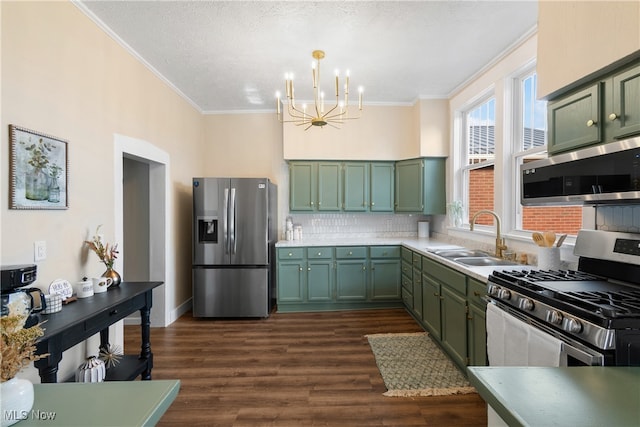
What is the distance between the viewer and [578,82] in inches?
67.0

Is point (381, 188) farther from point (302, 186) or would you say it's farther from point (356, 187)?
point (302, 186)

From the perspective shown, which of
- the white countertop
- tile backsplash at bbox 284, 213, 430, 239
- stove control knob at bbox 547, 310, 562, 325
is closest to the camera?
stove control knob at bbox 547, 310, 562, 325

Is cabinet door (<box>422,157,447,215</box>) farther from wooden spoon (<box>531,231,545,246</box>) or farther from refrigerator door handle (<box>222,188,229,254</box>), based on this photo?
refrigerator door handle (<box>222,188,229,254</box>)

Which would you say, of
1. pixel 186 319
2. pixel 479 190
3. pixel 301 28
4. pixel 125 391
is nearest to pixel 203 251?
pixel 186 319

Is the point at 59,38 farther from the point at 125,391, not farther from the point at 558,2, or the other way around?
the point at 558,2

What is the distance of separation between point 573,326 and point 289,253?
323cm

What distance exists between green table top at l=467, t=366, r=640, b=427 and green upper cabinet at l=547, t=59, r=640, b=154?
1115 millimetres

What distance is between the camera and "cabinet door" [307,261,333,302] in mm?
4246

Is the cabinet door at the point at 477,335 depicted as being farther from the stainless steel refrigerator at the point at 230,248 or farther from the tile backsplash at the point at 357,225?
the tile backsplash at the point at 357,225

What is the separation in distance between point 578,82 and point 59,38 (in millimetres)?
3197

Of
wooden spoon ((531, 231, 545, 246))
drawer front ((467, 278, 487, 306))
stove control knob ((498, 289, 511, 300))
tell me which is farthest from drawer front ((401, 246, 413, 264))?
stove control knob ((498, 289, 511, 300))

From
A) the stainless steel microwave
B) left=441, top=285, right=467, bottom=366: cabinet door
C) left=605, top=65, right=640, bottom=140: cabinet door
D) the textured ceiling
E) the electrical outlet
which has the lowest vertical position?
left=441, top=285, right=467, bottom=366: cabinet door

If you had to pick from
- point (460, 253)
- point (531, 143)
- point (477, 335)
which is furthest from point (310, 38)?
point (477, 335)

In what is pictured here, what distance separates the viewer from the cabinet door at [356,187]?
15.2 feet
